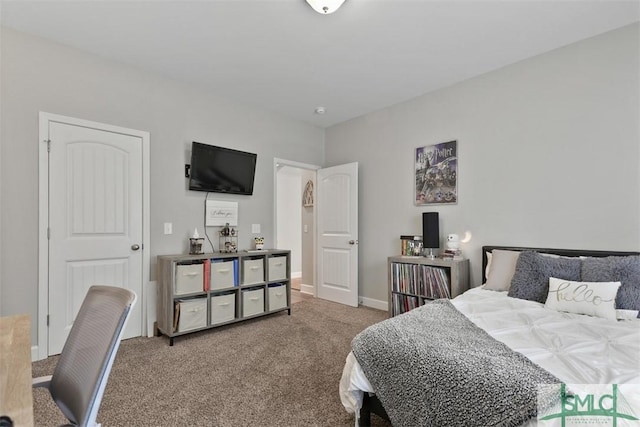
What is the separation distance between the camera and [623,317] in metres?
1.95

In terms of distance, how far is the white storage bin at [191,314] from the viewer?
2975mm

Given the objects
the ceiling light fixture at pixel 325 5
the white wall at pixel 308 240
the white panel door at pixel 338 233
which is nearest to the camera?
the ceiling light fixture at pixel 325 5

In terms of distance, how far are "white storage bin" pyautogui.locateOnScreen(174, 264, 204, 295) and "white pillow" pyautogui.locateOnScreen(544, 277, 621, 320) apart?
293 cm

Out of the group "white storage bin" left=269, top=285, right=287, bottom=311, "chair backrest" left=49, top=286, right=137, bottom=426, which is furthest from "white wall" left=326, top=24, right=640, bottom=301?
"chair backrest" left=49, top=286, right=137, bottom=426

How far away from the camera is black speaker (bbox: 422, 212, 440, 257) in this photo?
3.41m

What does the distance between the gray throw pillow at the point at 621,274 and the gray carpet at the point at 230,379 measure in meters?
1.73

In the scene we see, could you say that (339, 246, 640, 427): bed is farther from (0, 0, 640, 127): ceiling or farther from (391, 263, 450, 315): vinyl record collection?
(0, 0, 640, 127): ceiling

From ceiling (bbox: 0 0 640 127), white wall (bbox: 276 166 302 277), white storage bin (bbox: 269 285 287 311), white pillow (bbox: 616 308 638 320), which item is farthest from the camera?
white wall (bbox: 276 166 302 277)

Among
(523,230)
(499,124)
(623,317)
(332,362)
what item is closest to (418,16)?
(499,124)

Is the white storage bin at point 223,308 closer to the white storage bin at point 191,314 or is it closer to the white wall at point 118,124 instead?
the white storage bin at point 191,314

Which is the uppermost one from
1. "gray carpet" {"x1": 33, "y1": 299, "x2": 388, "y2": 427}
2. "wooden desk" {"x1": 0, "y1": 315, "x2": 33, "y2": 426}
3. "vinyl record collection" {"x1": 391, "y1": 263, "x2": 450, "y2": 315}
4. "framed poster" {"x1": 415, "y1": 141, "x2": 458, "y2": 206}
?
"framed poster" {"x1": 415, "y1": 141, "x2": 458, "y2": 206}

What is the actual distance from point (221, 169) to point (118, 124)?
3.47 ft

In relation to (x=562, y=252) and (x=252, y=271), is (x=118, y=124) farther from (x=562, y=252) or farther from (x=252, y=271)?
(x=562, y=252)

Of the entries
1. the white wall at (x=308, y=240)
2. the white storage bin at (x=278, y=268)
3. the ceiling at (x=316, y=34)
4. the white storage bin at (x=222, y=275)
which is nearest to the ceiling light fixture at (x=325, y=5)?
the ceiling at (x=316, y=34)
